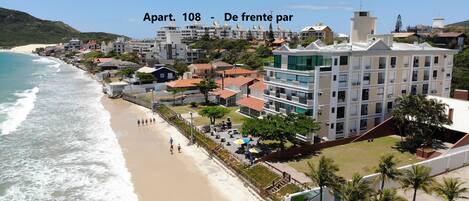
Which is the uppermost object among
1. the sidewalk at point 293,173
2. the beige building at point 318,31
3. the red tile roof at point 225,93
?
the beige building at point 318,31

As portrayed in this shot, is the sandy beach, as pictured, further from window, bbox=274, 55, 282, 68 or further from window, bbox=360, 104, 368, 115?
window, bbox=360, 104, 368, 115

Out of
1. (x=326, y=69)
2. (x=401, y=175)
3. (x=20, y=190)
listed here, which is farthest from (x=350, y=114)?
(x=20, y=190)

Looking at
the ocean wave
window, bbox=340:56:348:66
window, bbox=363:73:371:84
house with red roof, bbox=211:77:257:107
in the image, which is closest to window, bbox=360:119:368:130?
window, bbox=363:73:371:84

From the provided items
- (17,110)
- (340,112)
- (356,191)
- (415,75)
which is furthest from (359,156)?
(17,110)

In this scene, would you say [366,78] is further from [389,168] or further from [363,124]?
[389,168]

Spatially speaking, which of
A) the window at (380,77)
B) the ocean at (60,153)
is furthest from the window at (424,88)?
the ocean at (60,153)

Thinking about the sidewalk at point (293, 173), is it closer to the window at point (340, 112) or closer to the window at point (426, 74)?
the window at point (340, 112)
